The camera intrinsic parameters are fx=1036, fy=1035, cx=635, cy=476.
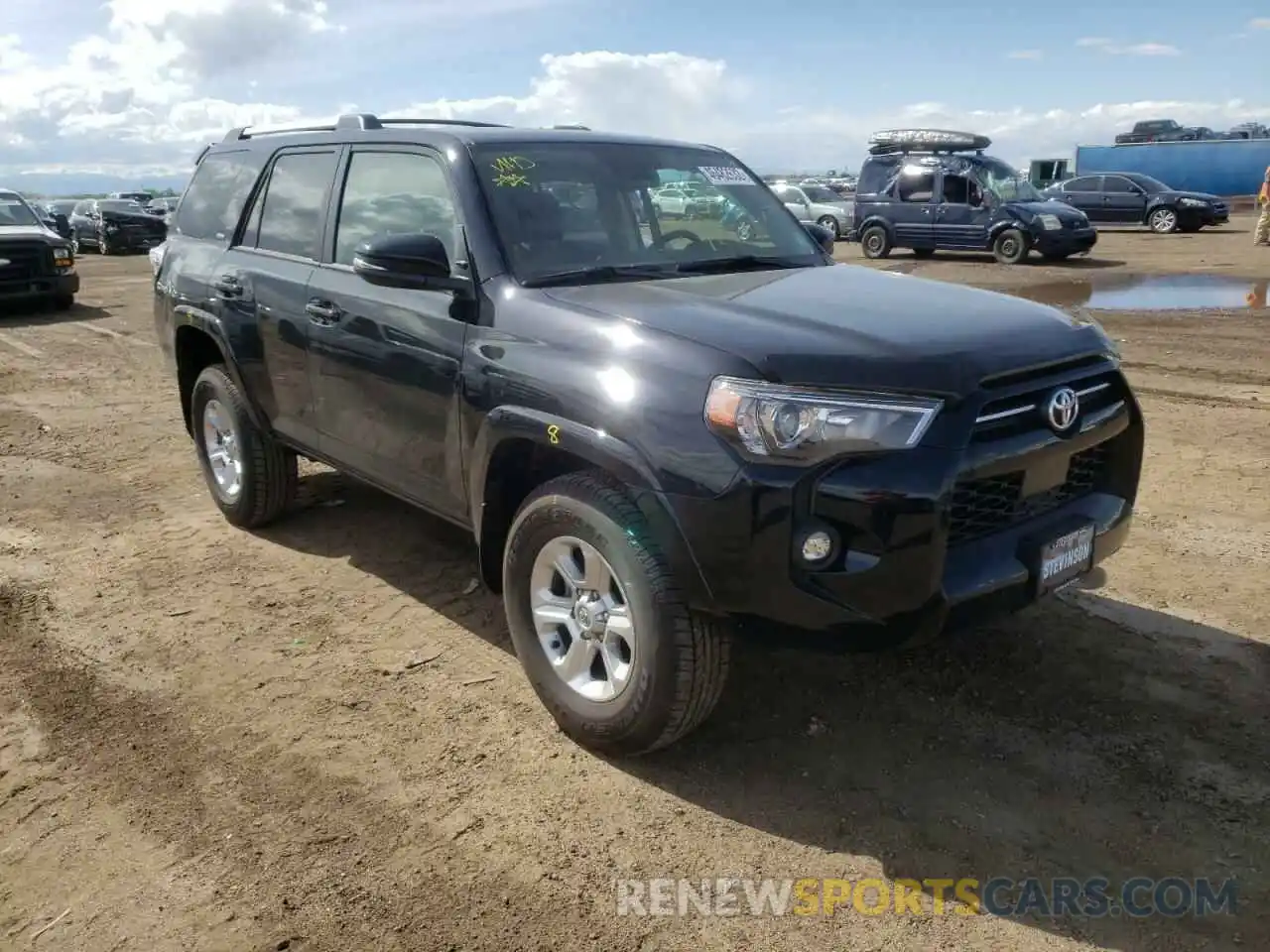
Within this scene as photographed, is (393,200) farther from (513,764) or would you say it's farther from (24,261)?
(24,261)

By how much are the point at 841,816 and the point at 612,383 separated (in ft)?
4.74

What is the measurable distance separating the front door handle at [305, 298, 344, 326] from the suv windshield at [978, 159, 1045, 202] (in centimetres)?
1740

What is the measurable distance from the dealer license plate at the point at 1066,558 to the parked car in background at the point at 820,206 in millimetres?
23607

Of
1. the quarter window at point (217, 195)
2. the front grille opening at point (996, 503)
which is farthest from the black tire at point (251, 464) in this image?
the front grille opening at point (996, 503)

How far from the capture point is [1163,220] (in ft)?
84.5

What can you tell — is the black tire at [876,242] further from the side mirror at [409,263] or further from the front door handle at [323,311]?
the side mirror at [409,263]

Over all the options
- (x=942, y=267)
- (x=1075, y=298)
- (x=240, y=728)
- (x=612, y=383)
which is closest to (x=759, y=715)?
(x=612, y=383)

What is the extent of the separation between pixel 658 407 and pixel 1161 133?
47.4 metres

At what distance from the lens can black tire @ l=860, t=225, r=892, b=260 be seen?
67.8 ft

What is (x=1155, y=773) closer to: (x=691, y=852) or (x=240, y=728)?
(x=691, y=852)

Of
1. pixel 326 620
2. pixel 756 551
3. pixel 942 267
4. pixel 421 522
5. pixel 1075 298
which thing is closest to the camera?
pixel 756 551

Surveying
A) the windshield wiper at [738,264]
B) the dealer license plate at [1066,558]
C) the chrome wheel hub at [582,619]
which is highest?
the windshield wiper at [738,264]

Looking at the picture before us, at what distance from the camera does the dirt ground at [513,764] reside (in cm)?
271

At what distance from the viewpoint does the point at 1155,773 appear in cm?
321
